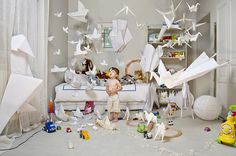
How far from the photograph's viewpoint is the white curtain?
5.82 feet

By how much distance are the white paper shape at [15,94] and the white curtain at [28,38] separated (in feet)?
0.23

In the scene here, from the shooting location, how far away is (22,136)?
1.96 m

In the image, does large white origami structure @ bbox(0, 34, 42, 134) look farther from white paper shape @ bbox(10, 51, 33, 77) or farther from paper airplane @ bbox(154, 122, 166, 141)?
paper airplane @ bbox(154, 122, 166, 141)

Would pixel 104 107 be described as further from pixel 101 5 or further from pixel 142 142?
pixel 101 5

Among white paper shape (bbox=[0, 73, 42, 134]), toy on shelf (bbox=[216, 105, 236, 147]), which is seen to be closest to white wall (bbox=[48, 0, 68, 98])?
white paper shape (bbox=[0, 73, 42, 134])

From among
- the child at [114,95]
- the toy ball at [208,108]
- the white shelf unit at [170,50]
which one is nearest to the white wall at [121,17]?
the white shelf unit at [170,50]

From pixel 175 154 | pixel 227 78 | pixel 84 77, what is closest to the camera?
pixel 175 154

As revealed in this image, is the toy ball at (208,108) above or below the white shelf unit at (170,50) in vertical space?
below

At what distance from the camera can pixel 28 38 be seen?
223cm

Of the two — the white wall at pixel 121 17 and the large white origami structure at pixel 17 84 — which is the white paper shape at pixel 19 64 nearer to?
the large white origami structure at pixel 17 84

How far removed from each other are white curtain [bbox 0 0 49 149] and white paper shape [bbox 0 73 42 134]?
7cm

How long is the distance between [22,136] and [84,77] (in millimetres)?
1803

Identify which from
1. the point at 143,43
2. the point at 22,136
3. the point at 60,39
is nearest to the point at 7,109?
the point at 22,136

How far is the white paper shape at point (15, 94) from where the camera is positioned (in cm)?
173
